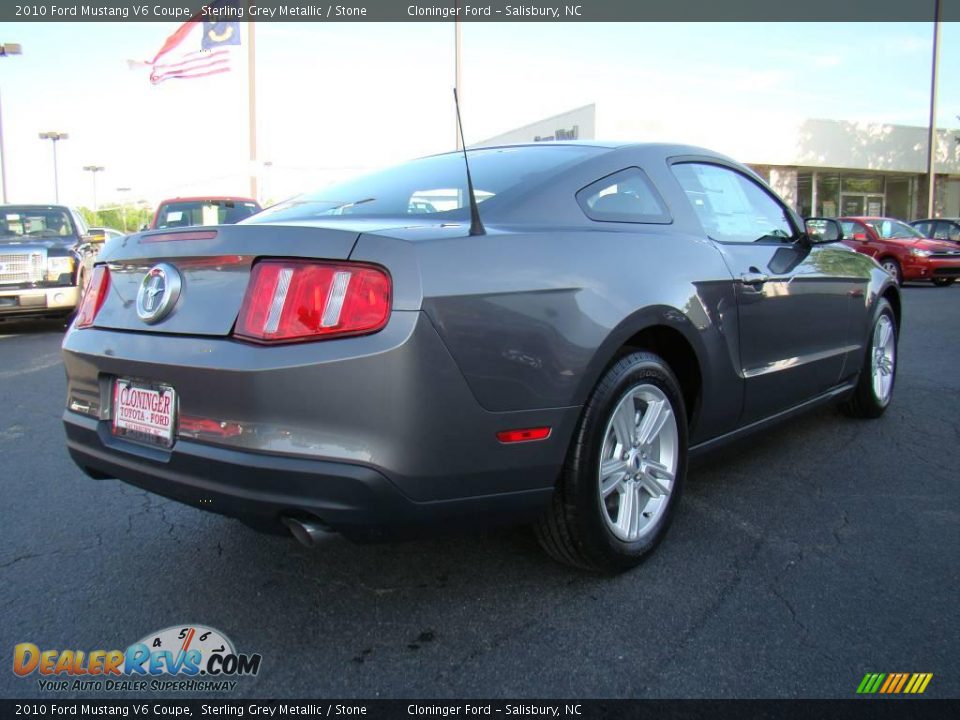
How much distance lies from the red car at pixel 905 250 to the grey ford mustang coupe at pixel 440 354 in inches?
578

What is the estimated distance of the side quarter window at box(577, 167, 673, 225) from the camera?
274 centimetres

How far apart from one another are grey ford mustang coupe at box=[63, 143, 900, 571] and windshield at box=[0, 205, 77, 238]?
29.3 ft

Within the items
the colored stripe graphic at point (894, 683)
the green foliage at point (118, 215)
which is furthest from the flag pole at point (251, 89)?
the green foliage at point (118, 215)

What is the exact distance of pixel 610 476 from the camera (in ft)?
8.61

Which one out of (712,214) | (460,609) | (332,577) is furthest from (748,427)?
(332,577)

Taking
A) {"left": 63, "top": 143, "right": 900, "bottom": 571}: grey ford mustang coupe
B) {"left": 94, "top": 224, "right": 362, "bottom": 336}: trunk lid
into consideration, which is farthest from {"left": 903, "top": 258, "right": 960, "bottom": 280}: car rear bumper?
{"left": 94, "top": 224, "right": 362, "bottom": 336}: trunk lid

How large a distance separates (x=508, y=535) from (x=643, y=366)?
0.90 meters

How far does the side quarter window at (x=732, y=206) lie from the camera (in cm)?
329

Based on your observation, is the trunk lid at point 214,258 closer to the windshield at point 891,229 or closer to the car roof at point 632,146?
the car roof at point 632,146

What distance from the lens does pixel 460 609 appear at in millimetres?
2480

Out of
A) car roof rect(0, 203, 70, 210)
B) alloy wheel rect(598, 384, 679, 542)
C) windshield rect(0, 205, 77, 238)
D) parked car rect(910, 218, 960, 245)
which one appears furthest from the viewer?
parked car rect(910, 218, 960, 245)

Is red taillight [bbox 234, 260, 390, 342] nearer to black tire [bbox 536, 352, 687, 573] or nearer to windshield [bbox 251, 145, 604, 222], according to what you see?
windshield [bbox 251, 145, 604, 222]

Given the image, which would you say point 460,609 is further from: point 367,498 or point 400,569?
point 367,498

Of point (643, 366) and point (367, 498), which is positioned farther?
point (643, 366)
